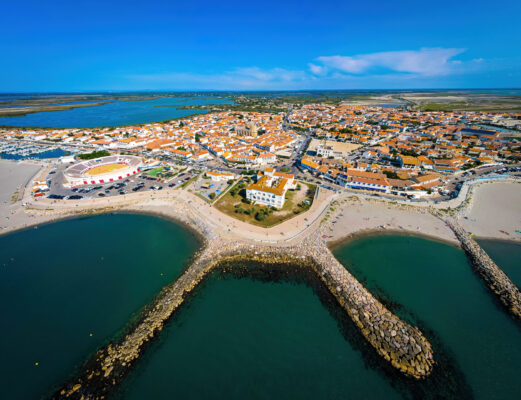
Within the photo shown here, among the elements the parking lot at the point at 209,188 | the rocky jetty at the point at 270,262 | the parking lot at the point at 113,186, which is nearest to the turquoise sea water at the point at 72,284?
the rocky jetty at the point at 270,262

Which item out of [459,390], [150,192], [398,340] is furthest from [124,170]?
[459,390]

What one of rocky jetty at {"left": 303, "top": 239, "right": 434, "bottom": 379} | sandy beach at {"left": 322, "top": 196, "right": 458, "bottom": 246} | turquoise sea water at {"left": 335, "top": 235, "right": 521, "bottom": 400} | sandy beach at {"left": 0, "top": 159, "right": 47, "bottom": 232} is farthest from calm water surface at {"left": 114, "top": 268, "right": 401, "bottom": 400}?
sandy beach at {"left": 0, "top": 159, "right": 47, "bottom": 232}

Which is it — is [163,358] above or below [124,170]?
below

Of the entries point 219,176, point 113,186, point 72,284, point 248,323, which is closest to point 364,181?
point 219,176

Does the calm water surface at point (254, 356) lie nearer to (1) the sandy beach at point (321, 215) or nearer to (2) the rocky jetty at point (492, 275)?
(1) the sandy beach at point (321, 215)

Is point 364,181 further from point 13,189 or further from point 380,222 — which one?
point 13,189

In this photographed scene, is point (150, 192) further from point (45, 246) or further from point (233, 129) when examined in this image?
point (233, 129)
